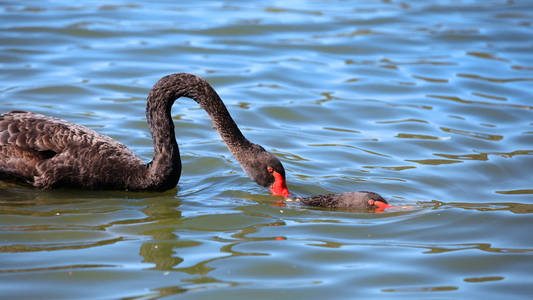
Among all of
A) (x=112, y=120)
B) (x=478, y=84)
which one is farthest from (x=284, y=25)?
(x=112, y=120)

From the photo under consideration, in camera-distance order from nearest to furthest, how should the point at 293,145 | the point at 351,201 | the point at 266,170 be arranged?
the point at 351,201
the point at 266,170
the point at 293,145

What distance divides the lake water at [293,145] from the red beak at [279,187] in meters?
0.10

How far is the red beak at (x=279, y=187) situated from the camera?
23.9ft

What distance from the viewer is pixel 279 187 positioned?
733 centimetres

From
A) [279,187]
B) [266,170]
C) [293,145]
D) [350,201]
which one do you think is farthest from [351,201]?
[293,145]

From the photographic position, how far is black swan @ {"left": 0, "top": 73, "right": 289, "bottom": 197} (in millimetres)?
7449

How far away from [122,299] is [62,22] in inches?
432

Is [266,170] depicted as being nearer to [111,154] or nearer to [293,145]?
[111,154]

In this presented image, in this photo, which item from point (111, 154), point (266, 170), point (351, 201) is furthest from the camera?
point (111, 154)

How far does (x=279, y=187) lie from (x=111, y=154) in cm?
190

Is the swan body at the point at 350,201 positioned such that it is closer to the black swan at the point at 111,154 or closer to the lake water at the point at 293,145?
the lake water at the point at 293,145

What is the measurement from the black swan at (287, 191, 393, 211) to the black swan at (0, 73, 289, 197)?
33cm

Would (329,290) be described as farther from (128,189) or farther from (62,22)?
(62,22)

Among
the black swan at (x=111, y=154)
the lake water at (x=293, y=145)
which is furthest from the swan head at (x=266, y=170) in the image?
the lake water at (x=293, y=145)
